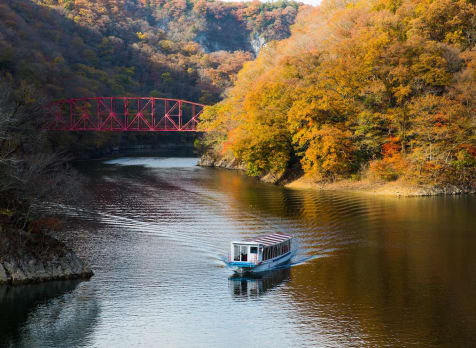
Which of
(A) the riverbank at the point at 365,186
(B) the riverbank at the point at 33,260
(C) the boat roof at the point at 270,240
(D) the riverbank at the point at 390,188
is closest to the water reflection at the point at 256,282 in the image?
(C) the boat roof at the point at 270,240

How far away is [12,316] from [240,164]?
200 feet

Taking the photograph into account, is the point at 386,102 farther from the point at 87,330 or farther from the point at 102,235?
the point at 87,330

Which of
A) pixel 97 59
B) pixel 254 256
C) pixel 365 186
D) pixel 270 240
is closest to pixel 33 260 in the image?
pixel 254 256

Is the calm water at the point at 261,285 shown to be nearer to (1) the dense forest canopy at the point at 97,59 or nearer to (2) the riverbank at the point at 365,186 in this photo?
(2) the riverbank at the point at 365,186

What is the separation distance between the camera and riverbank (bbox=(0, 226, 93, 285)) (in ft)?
82.6

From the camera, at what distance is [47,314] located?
2259 cm

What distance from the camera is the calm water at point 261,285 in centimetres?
2091

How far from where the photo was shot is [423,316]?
2241 cm

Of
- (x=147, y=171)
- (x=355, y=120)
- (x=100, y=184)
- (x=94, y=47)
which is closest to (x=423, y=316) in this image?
(x=355, y=120)

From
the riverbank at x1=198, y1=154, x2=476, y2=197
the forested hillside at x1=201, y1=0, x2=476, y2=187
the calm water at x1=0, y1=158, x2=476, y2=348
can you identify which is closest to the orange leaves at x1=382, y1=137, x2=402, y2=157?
the forested hillside at x1=201, y1=0, x2=476, y2=187

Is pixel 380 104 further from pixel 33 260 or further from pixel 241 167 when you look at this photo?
pixel 33 260

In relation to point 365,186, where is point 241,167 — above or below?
above

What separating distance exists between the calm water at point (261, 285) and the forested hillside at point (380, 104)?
8.68 metres

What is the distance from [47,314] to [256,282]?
32.0 feet
